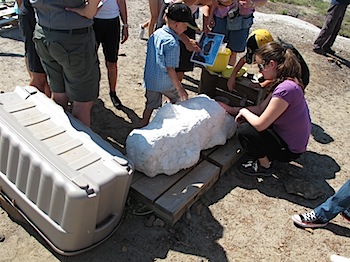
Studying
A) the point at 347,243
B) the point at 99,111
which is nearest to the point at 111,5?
the point at 99,111

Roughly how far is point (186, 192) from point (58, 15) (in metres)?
1.58

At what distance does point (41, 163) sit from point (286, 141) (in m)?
2.06

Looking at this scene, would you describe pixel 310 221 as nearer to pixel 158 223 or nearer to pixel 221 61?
pixel 158 223

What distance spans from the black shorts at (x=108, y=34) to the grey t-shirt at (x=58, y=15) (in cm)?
106

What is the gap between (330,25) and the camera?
6590mm

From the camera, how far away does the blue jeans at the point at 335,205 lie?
3031 millimetres

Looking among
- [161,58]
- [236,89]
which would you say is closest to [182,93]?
[161,58]

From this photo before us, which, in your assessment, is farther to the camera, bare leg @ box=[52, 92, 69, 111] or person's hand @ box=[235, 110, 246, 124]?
person's hand @ box=[235, 110, 246, 124]

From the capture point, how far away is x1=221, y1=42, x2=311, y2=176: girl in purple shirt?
3219 mm

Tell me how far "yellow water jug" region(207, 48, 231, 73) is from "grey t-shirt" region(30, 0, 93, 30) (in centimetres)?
172

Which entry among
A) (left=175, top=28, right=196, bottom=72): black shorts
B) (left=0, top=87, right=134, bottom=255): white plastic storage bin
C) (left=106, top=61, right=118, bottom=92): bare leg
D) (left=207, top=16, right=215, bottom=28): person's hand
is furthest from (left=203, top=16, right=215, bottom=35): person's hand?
(left=0, top=87, right=134, bottom=255): white plastic storage bin

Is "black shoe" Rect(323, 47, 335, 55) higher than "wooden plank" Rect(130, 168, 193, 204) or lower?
higher

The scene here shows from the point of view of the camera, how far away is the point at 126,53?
5625 mm

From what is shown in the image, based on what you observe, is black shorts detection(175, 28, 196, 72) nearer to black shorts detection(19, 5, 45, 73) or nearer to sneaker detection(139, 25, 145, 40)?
black shorts detection(19, 5, 45, 73)
